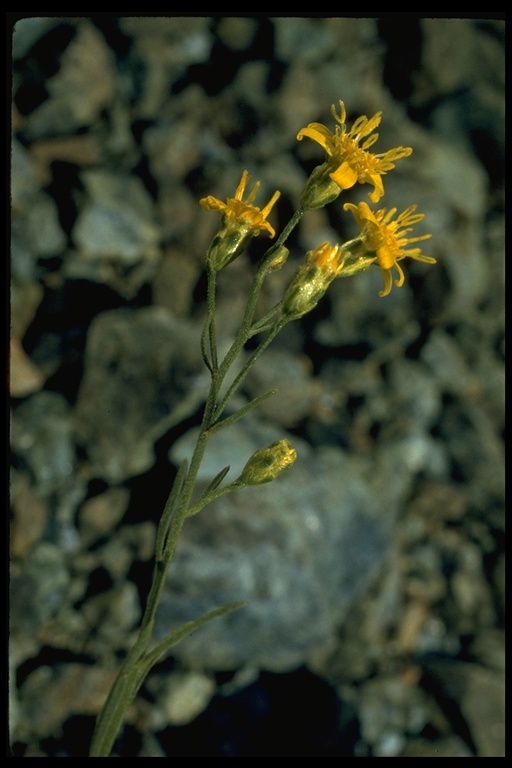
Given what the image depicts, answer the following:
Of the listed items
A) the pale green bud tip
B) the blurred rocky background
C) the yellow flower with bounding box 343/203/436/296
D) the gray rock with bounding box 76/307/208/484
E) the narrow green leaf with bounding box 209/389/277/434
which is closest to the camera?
the narrow green leaf with bounding box 209/389/277/434

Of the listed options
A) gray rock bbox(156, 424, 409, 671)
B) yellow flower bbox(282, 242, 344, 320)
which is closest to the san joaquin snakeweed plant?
yellow flower bbox(282, 242, 344, 320)

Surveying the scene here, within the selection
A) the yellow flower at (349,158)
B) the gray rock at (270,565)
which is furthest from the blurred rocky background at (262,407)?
the yellow flower at (349,158)

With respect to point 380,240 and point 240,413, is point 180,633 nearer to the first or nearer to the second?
point 240,413

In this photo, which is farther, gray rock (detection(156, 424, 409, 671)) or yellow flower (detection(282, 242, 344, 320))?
gray rock (detection(156, 424, 409, 671))

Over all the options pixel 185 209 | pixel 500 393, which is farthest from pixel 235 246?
pixel 500 393

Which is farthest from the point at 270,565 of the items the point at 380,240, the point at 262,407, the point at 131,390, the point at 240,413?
the point at 380,240

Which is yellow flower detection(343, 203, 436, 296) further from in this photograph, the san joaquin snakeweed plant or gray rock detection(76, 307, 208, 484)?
gray rock detection(76, 307, 208, 484)
